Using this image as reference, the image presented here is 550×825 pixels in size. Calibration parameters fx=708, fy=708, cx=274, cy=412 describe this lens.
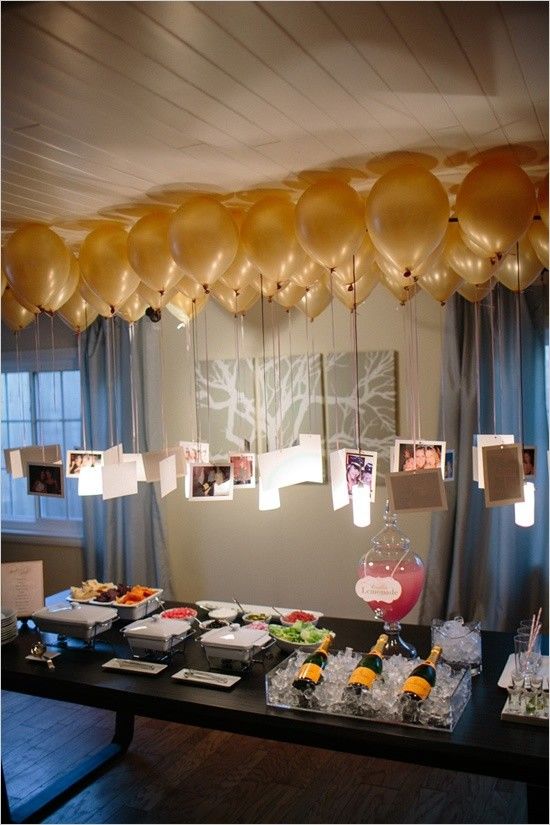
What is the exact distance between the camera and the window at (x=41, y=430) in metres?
5.25

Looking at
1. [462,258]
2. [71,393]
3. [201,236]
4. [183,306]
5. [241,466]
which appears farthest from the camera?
[71,393]

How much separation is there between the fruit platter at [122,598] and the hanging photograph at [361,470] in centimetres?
106

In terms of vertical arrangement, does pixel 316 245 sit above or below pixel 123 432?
above

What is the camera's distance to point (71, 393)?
5262mm

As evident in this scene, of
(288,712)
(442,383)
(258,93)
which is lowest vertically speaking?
(288,712)

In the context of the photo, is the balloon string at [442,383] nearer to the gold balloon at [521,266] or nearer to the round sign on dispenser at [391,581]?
the gold balloon at [521,266]

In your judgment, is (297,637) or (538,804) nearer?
(538,804)

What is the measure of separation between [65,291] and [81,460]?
29.6 inches

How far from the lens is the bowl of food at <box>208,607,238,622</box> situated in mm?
2859

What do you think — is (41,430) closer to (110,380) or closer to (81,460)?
(110,380)

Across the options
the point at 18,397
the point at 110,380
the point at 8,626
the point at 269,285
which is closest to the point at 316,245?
the point at 269,285

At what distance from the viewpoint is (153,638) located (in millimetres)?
2473

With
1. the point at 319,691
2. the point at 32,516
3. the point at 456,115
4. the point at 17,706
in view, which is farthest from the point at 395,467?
the point at 32,516

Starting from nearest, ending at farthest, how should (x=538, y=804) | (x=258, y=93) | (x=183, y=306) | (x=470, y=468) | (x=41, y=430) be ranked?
(x=258, y=93)
(x=538, y=804)
(x=183, y=306)
(x=470, y=468)
(x=41, y=430)
